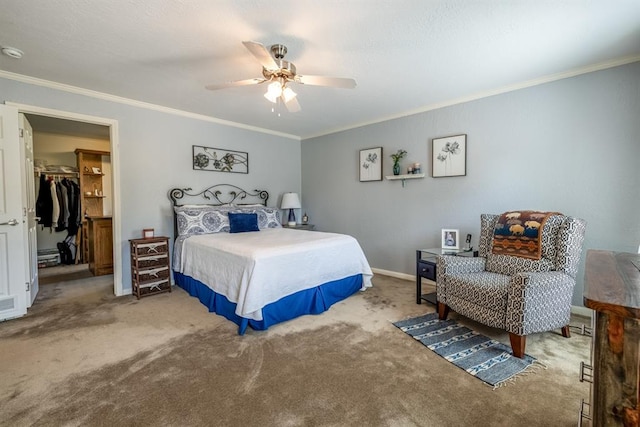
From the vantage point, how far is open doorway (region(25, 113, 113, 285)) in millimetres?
5195

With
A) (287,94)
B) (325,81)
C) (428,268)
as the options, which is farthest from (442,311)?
(287,94)

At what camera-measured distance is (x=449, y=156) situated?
3.79 meters

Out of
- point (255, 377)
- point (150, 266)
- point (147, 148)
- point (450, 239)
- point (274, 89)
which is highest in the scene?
point (274, 89)

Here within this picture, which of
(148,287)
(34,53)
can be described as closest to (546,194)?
(148,287)

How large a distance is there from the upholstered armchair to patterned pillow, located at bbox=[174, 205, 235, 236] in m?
2.95

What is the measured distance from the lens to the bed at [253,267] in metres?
2.62

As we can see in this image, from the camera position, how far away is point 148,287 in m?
3.62

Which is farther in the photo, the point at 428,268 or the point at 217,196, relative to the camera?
the point at 217,196

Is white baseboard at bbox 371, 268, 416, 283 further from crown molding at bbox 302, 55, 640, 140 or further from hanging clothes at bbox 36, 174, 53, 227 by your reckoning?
hanging clothes at bbox 36, 174, 53, 227

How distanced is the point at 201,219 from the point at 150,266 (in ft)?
2.79

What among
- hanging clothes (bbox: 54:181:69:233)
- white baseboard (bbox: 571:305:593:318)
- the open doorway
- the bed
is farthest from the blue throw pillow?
white baseboard (bbox: 571:305:593:318)

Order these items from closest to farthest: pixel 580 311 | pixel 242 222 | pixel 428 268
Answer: pixel 580 311 < pixel 428 268 < pixel 242 222

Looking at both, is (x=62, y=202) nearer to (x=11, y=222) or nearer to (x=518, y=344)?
(x=11, y=222)

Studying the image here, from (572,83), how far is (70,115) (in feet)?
17.9
